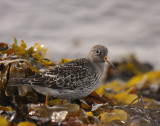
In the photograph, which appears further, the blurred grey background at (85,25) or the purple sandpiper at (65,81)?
the blurred grey background at (85,25)

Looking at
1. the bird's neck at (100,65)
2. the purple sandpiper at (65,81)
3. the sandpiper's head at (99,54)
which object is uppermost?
the sandpiper's head at (99,54)

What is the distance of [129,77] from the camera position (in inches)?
248

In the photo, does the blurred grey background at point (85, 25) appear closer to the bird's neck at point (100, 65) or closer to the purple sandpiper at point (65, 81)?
the bird's neck at point (100, 65)

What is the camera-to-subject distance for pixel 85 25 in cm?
863

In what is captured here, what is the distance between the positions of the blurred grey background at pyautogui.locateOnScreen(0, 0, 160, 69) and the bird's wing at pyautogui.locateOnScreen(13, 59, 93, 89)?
3.36 metres

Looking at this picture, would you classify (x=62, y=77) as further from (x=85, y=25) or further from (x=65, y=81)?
(x=85, y=25)

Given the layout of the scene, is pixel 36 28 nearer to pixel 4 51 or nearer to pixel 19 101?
pixel 4 51

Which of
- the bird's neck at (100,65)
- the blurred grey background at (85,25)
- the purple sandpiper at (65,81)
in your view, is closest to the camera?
the purple sandpiper at (65,81)

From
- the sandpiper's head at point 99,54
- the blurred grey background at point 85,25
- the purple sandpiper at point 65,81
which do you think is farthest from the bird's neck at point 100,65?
the blurred grey background at point 85,25

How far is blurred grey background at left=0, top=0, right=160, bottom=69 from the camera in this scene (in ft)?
24.3

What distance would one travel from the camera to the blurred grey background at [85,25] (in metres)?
7.40

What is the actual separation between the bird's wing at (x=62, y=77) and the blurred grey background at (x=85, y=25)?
3358 mm

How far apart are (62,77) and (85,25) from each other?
564cm

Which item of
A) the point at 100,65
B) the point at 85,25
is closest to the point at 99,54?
the point at 100,65
